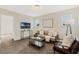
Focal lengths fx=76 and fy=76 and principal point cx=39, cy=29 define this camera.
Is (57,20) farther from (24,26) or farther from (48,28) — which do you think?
(24,26)

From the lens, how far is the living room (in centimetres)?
194

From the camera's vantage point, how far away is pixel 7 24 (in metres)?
2.01

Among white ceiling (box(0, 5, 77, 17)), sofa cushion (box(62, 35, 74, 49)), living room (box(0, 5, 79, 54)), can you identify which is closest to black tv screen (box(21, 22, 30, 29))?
living room (box(0, 5, 79, 54))

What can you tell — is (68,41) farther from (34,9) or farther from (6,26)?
(6,26)

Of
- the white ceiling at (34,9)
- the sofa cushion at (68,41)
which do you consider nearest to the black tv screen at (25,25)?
the white ceiling at (34,9)

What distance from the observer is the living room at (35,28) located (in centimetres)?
194

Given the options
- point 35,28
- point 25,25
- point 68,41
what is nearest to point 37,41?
point 35,28

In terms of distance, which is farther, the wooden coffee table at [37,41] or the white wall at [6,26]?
the wooden coffee table at [37,41]

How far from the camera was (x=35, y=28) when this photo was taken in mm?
2098

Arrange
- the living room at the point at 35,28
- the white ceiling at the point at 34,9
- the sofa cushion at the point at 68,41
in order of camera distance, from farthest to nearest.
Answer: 1. the sofa cushion at the point at 68,41
2. the living room at the point at 35,28
3. the white ceiling at the point at 34,9

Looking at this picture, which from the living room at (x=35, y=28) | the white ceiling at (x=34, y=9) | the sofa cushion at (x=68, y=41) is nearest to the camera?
the white ceiling at (x=34, y=9)

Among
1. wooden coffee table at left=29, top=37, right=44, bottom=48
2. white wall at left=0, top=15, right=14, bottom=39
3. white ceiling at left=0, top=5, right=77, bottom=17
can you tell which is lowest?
wooden coffee table at left=29, top=37, right=44, bottom=48

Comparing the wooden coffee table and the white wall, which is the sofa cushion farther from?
the white wall

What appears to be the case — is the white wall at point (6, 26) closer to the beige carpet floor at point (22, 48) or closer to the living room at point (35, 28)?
the living room at point (35, 28)
